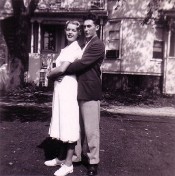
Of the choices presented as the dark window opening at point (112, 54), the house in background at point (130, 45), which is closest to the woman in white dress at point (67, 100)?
the house in background at point (130, 45)

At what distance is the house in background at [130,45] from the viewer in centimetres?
1888

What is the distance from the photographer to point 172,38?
19172mm

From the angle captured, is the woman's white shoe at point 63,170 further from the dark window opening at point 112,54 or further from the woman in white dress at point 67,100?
the dark window opening at point 112,54

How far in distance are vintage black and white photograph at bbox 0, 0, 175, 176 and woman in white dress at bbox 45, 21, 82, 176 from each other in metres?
0.01

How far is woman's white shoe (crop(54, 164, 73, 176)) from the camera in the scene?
4.69 metres

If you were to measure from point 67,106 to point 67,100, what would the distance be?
0.08 m

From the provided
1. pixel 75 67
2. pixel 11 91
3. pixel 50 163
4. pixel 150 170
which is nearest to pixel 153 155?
pixel 150 170

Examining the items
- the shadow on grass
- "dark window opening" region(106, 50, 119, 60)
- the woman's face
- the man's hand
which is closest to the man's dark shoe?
the man's hand

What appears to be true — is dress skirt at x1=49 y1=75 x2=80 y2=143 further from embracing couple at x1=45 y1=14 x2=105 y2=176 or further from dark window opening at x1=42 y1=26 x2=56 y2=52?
dark window opening at x1=42 y1=26 x2=56 y2=52

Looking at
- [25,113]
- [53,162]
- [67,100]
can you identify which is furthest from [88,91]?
[25,113]

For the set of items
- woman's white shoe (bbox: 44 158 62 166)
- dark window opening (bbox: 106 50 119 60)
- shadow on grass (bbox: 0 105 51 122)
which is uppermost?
dark window opening (bbox: 106 50 119 60)

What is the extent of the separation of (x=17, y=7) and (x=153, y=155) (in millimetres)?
13551

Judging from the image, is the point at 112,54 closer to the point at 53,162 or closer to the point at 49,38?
the point at 49,38

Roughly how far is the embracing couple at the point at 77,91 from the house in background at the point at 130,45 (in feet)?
44.9
